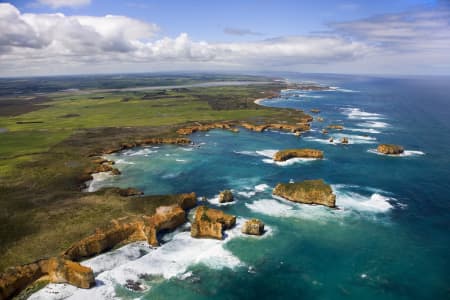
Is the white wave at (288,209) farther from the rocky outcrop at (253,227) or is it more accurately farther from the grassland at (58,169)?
the grassland at (58,169)

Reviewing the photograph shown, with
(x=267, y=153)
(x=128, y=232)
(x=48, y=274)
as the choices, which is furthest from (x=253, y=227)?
(x=267, y=153)

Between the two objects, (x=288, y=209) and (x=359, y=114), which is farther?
(x=359, y=114)

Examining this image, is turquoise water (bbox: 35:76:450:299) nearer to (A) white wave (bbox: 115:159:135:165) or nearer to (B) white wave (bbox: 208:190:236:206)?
(A) white wave (bbox: 115:159:135:165)

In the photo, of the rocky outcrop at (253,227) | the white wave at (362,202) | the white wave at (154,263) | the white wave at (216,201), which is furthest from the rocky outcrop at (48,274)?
the white wave at (362,202)

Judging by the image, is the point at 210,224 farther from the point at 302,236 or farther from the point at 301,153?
the point at 301,153

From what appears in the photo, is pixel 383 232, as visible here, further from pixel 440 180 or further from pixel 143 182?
pixel 143 182

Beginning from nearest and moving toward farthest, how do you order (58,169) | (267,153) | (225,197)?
(225,197)
(58,169)
(267,153)

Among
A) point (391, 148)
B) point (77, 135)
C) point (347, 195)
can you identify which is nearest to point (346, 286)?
point (347, 195)
